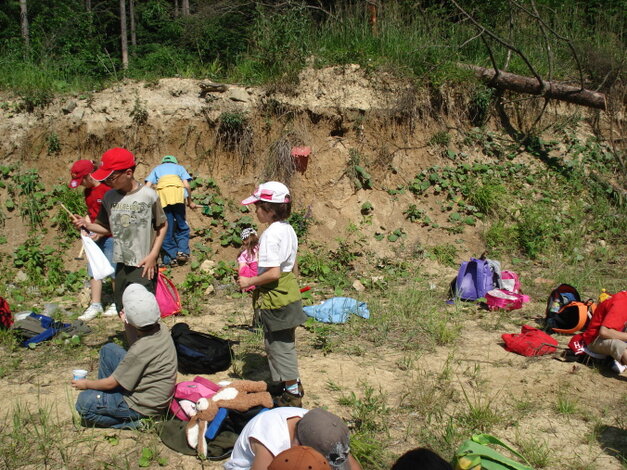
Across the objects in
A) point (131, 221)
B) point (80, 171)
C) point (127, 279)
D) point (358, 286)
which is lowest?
point (358, 286)

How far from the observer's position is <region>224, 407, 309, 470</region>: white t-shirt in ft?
9.29

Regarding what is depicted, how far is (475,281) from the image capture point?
7031 millimetres

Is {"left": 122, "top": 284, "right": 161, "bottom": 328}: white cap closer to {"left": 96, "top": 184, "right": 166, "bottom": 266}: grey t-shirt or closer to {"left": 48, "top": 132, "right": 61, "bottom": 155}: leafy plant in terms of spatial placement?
{"left": 96, "top": 184, "right": 166, "bottom": 266}: grey t-shirt

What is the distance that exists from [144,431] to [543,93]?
895 centimetres

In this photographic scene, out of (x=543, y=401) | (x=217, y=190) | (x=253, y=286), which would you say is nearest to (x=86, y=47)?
(x=217, y=190)

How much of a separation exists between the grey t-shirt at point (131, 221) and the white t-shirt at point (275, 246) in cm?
126

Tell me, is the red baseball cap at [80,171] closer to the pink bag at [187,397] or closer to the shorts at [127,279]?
the shorts at [127,279]

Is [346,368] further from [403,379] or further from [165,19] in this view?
[165,19]

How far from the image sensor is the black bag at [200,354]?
15.8 ft

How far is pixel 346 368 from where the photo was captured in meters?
5.05

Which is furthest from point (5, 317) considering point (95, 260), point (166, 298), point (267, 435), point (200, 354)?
point (267, 435)

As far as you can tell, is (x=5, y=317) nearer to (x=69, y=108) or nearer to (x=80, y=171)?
(x=80, y=171)

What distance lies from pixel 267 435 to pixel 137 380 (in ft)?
4.30

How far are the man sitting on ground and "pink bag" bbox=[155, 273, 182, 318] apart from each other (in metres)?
4.33
